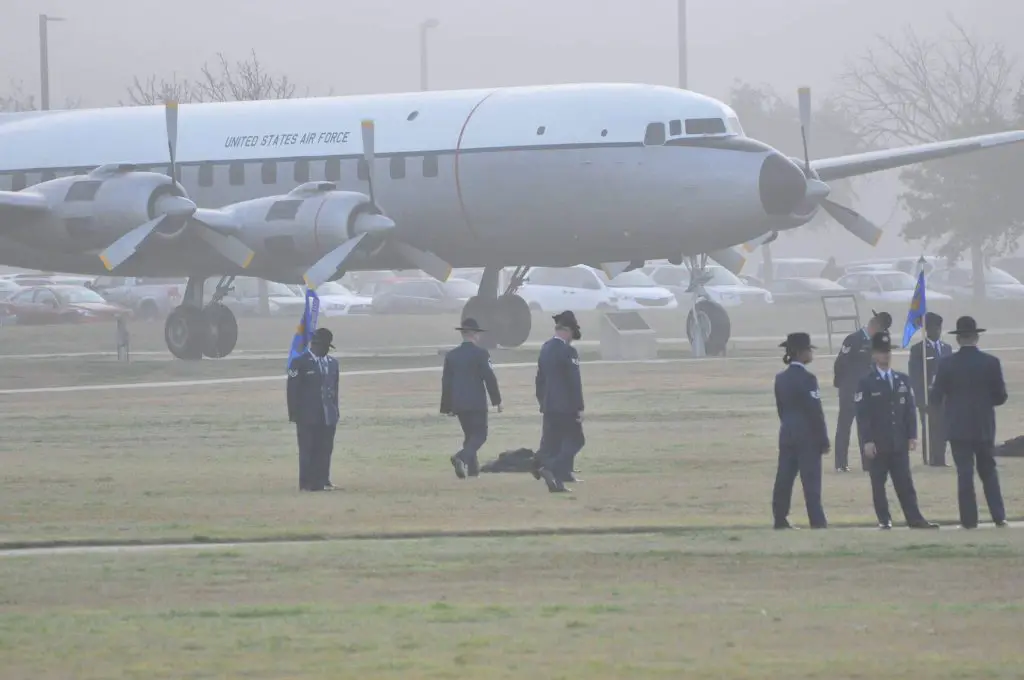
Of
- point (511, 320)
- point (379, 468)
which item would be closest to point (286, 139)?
point (511, 320)

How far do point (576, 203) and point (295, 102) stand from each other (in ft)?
27.8

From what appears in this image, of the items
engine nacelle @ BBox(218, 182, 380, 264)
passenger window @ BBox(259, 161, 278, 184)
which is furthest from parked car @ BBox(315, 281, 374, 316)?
engine nacelle @ BBox(218, 182, 380, 264)

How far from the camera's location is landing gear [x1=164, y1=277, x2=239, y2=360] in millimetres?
48750

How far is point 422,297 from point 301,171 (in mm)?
36173

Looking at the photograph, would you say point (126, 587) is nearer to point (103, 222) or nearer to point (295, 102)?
point (103, 222)

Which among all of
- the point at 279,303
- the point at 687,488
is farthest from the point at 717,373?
the point at 279,303

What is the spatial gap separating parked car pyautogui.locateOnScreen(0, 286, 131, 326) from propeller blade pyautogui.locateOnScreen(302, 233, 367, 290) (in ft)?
93.2

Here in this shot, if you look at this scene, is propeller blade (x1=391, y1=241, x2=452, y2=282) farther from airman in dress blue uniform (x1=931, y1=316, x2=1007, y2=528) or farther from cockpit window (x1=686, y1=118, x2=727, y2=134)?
airman in dress blue uniform (x1=931, y1=316, x2=1007, y2=528)

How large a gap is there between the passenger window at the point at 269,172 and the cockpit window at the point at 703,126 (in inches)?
382

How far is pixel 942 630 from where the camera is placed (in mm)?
13766

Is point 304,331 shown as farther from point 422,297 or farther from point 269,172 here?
point 422,297

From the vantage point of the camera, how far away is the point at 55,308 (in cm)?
7194

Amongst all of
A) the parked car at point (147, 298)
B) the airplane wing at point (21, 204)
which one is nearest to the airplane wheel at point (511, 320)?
the airplane wing at point (21, 204)

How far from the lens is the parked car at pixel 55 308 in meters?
71.7
